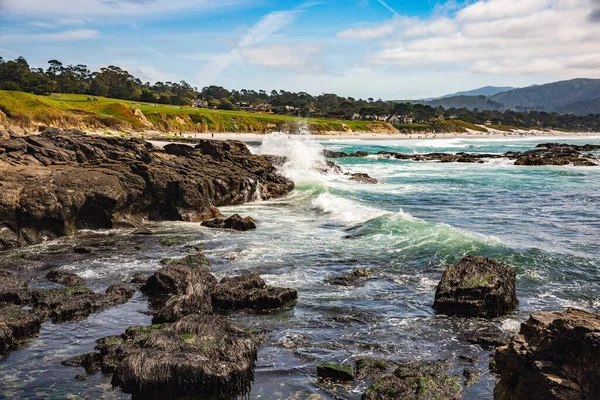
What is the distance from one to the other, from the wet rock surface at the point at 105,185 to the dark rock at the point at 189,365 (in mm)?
12966

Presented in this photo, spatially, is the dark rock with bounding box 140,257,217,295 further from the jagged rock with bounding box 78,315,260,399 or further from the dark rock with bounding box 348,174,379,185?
the dark rock with bounding box 348,174,379,185

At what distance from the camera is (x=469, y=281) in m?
13.3

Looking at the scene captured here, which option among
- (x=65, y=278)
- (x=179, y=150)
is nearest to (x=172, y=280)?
(x=65, y=278)

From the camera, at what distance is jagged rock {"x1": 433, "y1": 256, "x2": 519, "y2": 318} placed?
12.8m

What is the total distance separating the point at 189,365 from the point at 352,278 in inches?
316

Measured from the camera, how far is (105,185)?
23.5m

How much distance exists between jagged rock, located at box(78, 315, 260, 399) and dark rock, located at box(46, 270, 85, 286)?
17.6 ft

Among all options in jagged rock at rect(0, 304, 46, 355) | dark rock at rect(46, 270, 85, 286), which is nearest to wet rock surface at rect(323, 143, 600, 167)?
dark rock at rect(46, 270, 85, 286)

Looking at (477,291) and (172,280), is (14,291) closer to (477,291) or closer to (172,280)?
(172,280)

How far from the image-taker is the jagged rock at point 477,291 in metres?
12.8

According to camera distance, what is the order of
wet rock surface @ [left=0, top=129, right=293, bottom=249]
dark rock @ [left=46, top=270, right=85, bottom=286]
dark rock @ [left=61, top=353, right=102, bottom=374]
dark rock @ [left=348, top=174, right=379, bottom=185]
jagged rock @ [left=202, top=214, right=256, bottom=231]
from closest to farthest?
dark rock @ [left=61, top=353, right=102, bottom=374] < dark rock @ [left=46, top=270, right=85, bottom=286] < wet rock surface @ [left=0, top=129, right=293, bottom=249] < jagged rock @ [left=202, top=214, right=256, bottom=231] < dark rock @ [left=348, top=174, right=379, bottom=185]

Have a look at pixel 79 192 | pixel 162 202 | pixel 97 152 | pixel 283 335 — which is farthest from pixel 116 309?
pixel 97 152

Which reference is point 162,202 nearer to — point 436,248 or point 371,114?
point 436,248

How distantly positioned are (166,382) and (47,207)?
14679 mm
